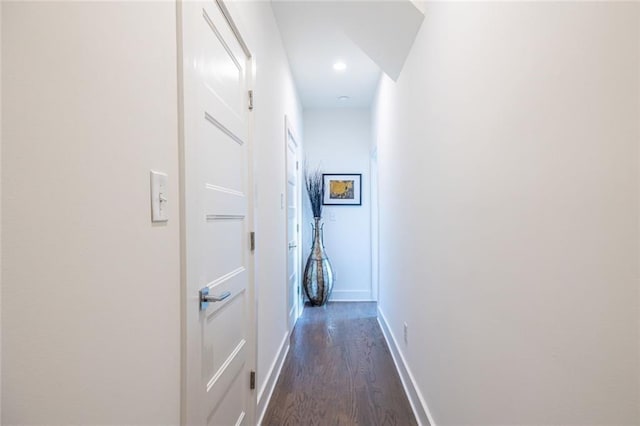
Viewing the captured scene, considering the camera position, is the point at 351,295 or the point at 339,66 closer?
the point at 339,66

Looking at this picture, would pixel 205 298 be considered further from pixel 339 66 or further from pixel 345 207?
pixel 345 207

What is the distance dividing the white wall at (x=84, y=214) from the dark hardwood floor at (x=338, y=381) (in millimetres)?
1370

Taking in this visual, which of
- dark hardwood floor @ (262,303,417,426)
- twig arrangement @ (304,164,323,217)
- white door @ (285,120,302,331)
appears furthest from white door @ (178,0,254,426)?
twig arrangement @ (304,164,323,217)

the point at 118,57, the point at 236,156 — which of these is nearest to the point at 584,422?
the point at 118,57

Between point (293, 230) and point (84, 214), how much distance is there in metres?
3.02

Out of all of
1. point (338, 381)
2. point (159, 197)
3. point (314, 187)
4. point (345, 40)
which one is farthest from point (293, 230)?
point (159, 197)

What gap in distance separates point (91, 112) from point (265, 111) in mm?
1595

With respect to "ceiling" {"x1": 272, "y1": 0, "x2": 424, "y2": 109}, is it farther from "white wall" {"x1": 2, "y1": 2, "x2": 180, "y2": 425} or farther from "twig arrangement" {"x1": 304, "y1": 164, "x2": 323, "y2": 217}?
"white wall" {"x1": 2, "y1": 2, "x2": 180, "y2": 425}

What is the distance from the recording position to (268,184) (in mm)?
2260

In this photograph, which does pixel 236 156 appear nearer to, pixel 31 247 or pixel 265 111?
pixel 265 111

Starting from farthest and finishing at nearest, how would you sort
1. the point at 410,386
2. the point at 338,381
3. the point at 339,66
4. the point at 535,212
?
the point at 339,66, the point at 338,381, the point at 410,386, the point at 535,212

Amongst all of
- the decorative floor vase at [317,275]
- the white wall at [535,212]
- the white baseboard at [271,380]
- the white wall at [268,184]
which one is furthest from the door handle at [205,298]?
the decorative floor vase at [317,275]

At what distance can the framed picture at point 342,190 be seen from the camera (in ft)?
15.0

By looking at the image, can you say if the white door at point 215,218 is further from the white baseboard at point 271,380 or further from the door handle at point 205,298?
the white baseboard at point 271,380
